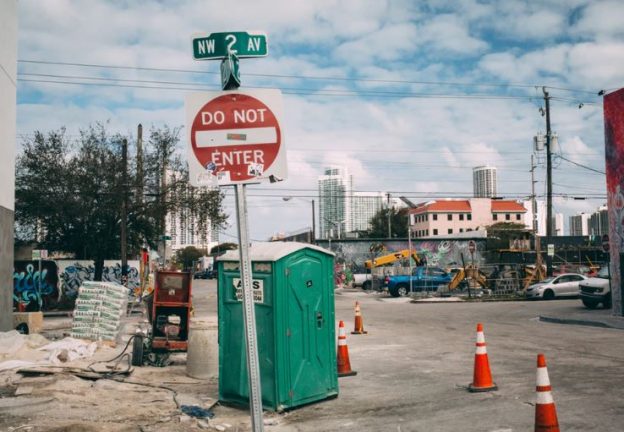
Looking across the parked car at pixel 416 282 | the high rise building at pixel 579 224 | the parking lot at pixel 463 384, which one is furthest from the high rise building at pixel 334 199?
the parking lot at pixel 463 384

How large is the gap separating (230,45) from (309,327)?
4172mm

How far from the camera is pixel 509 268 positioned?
38.7m

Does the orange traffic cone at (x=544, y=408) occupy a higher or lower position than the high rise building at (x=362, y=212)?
lower

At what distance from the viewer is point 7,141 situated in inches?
609

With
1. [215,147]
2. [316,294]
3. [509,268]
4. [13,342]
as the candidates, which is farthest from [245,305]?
[509,268]

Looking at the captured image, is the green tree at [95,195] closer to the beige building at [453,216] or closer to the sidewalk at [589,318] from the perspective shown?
the sidewalk at [589,318]

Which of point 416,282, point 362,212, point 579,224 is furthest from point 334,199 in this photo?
point 416,282

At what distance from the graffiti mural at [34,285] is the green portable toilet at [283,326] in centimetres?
2251

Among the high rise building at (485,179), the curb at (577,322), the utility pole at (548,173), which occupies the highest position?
the high rise building at (485,179)

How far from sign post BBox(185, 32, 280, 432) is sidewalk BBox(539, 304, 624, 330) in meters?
15.5

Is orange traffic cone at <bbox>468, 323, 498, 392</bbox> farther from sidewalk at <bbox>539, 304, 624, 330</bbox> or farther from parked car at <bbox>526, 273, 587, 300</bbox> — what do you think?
parked car at <bbox>526, 273, 587, 300</bbox>

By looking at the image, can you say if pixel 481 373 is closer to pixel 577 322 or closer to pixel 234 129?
pixel 234 129

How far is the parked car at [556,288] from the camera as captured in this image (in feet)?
104

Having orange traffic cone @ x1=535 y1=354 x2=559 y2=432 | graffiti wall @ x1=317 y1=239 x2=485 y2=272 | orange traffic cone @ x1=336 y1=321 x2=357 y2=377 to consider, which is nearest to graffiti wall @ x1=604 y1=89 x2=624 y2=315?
orange traffic cone @ x1=336 y1=321 x2=357 y2=377
